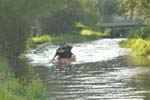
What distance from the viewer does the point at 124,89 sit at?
24375 millimetres

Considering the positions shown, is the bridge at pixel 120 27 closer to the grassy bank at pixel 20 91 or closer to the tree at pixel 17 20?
the tree at pixel 17 20

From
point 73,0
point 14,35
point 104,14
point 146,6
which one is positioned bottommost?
point 104,14

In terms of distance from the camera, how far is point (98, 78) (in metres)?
29.2

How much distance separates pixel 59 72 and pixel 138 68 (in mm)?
4906

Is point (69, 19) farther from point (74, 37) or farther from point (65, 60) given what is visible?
point (65, 60)

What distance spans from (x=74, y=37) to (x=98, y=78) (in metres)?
52.3

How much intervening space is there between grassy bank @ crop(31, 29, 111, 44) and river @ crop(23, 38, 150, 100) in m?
33.9

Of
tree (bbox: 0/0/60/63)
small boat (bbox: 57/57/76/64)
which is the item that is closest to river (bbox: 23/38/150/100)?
small boat (bbox: 57/57/76/64)

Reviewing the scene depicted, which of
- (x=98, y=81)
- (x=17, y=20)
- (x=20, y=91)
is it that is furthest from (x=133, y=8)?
(x=20, y=91)

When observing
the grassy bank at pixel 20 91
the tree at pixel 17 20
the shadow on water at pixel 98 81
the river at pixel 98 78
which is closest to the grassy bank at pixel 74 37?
the tree at pixel 17 20

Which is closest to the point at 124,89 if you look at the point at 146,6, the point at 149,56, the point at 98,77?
the point at 98,77

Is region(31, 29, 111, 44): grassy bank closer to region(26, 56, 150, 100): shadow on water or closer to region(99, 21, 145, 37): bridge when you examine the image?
region(99, 21, 145, 37): bridge

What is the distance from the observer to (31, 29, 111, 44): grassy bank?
77.2 m

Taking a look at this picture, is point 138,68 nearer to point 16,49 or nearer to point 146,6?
point 146,6
